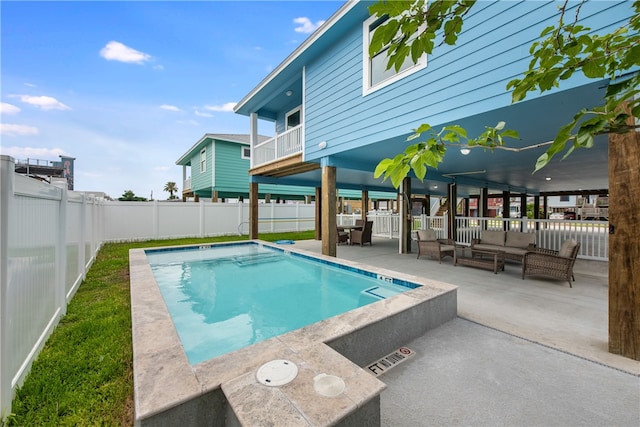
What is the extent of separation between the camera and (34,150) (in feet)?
85.2

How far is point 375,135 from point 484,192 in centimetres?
1234

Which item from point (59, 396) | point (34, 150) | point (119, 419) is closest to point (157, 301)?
point (59, 396)

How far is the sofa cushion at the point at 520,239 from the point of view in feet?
24.5

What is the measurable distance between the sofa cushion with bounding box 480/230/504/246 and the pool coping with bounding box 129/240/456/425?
627 centimetres

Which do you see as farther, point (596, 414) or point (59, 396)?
point (59, 396)

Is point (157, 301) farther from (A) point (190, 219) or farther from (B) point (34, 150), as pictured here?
(B) point (34, 150)

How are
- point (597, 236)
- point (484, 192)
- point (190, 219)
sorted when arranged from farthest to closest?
point (484, 192), point (190, 219), point (597, 236)

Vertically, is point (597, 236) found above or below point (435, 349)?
above

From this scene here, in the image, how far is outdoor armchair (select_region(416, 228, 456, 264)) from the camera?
316 inches

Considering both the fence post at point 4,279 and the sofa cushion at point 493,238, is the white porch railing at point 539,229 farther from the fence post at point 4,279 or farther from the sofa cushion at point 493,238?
the fence post at point 4,279

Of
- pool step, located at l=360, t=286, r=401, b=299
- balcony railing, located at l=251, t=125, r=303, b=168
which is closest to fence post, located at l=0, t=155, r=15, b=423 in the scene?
pool step, located at l=360, t=286, r=401, b=299

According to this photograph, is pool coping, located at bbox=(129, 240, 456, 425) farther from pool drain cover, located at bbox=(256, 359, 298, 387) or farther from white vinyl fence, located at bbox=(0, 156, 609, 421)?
white vinyl fence, located at bbox=(0, 156, 609, 421)

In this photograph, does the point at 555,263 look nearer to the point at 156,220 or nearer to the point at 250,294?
the point at 250,294

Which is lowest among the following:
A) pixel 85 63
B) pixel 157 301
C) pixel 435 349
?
pixel 435 349
